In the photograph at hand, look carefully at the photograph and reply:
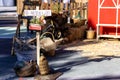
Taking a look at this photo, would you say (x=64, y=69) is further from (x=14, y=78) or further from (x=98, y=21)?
(x=98, y=21)

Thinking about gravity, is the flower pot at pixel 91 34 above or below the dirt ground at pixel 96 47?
above

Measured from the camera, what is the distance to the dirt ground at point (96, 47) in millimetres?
12656

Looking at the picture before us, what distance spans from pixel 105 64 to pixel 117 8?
5.56 metres

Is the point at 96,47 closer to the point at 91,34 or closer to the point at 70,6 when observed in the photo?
the point at 91,34

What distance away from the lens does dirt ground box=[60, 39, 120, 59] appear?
12656 mm

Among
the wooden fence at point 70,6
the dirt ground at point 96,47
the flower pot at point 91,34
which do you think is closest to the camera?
the dirt ground at point 96,47

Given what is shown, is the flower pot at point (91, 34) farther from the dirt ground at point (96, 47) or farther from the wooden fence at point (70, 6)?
the wooden fence at point (70, 6)

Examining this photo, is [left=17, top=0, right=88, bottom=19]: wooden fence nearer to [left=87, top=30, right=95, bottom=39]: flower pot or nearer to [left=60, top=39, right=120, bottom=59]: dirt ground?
[left=87, top=30, right=95, bottom=39]: flower pot

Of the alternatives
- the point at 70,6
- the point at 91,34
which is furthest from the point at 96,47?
the point at 70,6

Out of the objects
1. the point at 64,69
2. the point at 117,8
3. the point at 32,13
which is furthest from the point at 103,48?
the point at 32,13

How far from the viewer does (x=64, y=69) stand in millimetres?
10352

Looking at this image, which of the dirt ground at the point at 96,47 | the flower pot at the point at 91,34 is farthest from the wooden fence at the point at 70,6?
the dirt ground at the point at 96,47

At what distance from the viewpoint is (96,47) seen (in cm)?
1416

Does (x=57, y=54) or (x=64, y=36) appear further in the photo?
(x=64, y=36)
